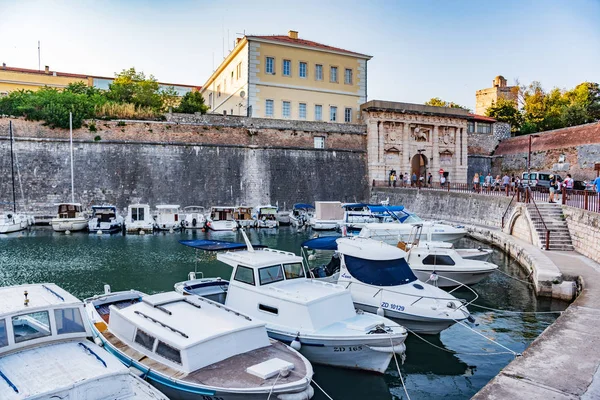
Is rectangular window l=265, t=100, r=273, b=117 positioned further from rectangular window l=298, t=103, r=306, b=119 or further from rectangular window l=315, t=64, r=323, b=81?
rectangular window l=315, t=64, r=323, b=81

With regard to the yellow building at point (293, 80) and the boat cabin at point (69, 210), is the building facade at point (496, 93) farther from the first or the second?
the boat cabin at point (69, 210)

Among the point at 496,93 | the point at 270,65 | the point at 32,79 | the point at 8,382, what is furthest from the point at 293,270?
the point at 496,93

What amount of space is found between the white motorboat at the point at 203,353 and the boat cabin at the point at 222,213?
21641mm

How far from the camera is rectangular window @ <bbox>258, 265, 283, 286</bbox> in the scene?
9.92 meters

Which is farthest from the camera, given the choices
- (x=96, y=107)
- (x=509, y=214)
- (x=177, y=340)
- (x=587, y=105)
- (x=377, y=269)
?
(x=587, y=105)

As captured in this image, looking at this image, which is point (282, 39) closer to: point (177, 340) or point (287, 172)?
point (287, 172)

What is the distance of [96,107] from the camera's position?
3192 cm

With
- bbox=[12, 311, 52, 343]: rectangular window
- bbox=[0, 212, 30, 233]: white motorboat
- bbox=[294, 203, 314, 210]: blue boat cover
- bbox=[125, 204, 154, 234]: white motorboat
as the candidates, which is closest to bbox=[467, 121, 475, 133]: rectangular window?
bbox=[294, 203, 314, 210]: blue boat cover

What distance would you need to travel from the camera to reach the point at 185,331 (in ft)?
23.7

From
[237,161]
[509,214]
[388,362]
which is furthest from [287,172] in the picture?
[388,362]

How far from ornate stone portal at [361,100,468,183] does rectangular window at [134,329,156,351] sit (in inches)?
1231

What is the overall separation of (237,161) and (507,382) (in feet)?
95.2

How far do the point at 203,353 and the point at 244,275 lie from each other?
3248mm

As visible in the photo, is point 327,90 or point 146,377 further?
point 327,90
